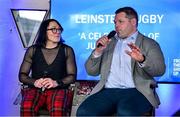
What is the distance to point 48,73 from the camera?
4277 mm

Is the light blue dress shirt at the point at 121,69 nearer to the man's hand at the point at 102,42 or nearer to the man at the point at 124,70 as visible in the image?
the man at the point at 124,70

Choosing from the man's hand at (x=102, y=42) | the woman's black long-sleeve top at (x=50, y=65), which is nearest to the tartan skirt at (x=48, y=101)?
the woman's black long-sleeve top at (x=50, y=65)

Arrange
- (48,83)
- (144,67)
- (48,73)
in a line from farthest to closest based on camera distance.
Answer: 1. (48,73)
2. (48,83)
3. (144,67)

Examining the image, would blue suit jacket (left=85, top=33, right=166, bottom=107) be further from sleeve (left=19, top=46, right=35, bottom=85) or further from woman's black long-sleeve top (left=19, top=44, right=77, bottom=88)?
sleeve (left=19, top=46, right=35, bottom=85)

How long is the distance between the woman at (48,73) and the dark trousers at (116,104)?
325 millimetres

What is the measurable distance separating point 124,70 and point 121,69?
3 cm

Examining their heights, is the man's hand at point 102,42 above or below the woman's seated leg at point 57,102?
above

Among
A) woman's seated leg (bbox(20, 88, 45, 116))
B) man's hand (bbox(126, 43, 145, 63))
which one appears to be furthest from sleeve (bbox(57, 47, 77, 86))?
man's hand (bbox(126, 43, 145, 63))

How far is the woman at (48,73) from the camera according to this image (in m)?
4.05

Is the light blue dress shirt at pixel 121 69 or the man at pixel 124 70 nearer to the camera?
the man at pixel 124 70

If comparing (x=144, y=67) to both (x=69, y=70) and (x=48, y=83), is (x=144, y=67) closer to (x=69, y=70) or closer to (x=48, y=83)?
(x=69, y=70)

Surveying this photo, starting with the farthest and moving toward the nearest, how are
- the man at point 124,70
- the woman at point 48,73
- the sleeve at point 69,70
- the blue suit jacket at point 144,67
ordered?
the sleeve at point 69,70 → the woman at point 48,73 → the blue suit jacket at point 144,67 → the man at point 124,70

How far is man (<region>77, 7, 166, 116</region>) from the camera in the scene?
3.82 m

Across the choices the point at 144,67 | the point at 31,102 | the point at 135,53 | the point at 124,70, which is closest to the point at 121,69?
the point at 124,70
